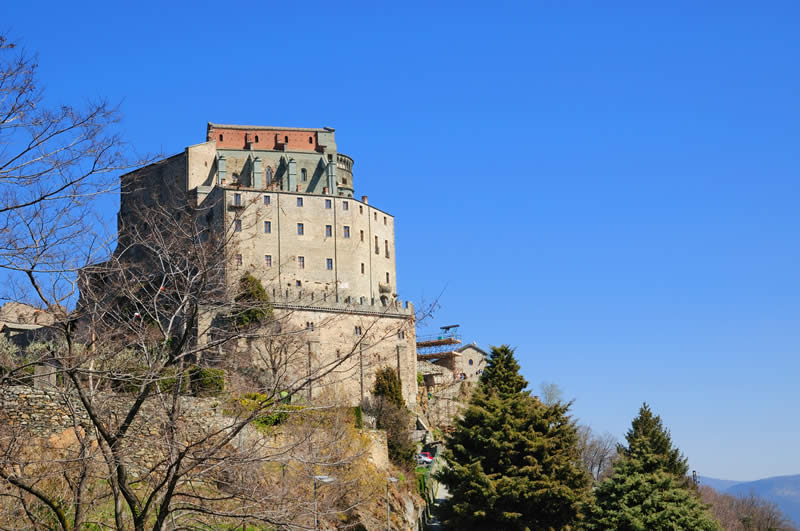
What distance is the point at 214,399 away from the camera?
A: 1174 inches

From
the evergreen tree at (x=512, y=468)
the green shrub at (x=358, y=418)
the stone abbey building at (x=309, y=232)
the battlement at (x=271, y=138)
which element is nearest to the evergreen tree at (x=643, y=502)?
the evergreen tree at (x=512, y=468)

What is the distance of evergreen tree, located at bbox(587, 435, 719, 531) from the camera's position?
35.7 metres

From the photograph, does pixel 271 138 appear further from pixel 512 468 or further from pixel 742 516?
pixel 512 468

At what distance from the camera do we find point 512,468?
3969 centimetres

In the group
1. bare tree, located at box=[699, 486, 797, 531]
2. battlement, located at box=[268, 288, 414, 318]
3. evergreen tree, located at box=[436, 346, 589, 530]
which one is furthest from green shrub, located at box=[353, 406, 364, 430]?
bare tree, located at box=[699, 486, 797, 531]

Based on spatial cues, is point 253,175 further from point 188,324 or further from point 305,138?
point 188,324

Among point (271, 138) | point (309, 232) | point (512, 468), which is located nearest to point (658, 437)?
point (512, 468)

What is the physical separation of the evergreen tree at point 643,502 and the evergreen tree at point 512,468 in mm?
2089

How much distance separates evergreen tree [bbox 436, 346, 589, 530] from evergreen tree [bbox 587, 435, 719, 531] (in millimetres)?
2089

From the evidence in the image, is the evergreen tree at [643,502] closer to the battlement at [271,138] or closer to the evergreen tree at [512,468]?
the evergreen tree at [512,468]

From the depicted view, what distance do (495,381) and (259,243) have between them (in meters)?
30.2

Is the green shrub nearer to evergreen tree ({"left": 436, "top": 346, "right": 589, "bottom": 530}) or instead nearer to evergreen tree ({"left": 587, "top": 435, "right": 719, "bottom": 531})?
evergreen tree ({"left": 436, "top": 346, "right": 589, "bottom": 530})

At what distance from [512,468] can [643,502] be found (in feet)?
18.1

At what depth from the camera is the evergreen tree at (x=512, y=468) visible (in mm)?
38812
